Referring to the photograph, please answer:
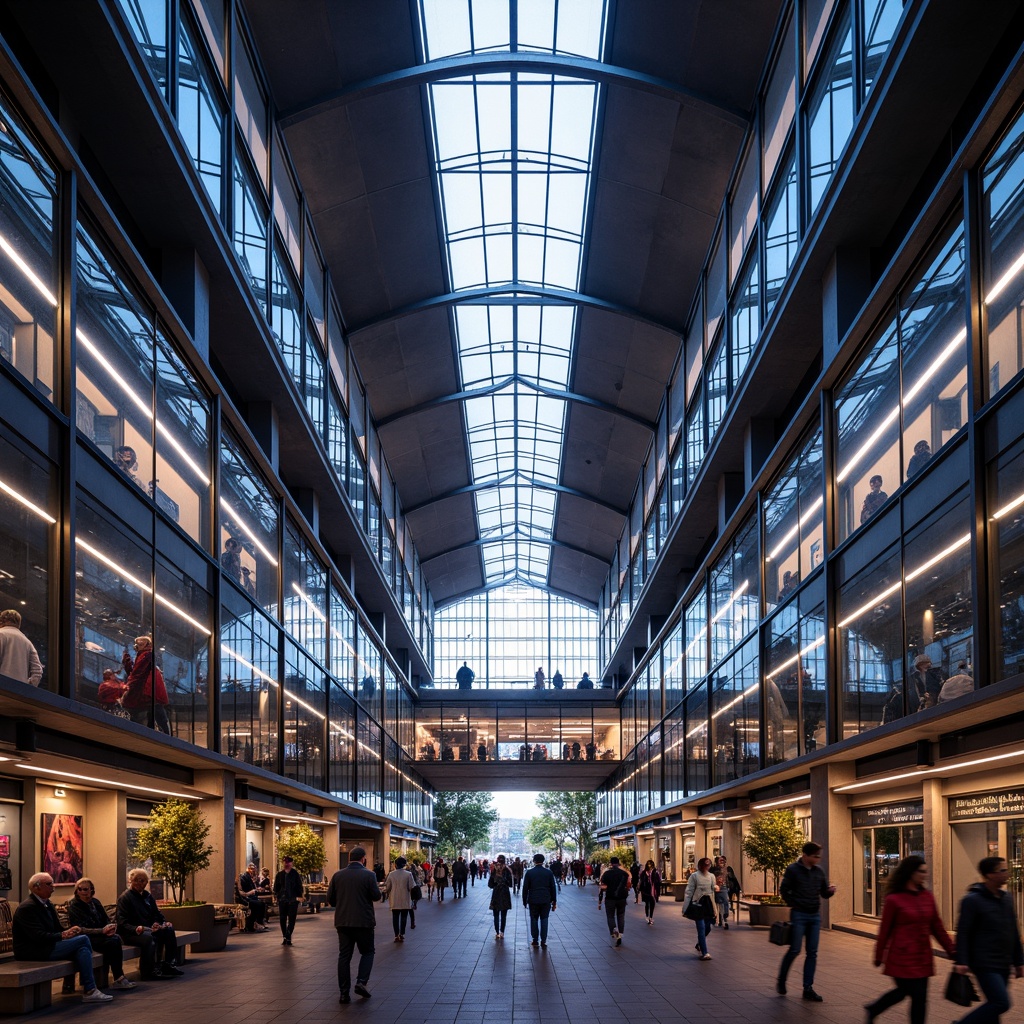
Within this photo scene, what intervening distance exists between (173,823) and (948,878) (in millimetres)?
11830

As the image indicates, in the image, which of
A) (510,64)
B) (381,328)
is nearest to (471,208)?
(381,328)

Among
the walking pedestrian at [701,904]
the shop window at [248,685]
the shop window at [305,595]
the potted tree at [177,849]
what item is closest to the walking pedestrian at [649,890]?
the shop window at [248,685]

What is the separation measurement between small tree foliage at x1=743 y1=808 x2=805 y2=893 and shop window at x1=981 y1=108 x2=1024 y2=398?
1345 cm

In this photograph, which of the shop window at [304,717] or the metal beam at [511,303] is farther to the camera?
the metal beam at [511,303]

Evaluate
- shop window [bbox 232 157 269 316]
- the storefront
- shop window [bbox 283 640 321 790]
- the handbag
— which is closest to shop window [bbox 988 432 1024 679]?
the storefront

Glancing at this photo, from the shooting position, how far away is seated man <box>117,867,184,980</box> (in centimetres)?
1512

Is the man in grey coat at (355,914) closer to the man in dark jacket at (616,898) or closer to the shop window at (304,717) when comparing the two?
the man in dark jacket at (616,898)

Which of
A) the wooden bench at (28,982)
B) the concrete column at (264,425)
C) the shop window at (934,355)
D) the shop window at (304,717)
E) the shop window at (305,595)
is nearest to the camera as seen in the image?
the wooden bench at (28,982)

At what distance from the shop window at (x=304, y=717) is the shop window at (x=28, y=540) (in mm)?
15611

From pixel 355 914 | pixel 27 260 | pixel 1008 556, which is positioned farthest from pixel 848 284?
pixel 27 260

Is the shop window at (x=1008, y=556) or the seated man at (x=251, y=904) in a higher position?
the shop window at (x=1008, y=556)

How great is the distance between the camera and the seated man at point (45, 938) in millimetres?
12703

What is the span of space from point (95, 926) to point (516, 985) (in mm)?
4991

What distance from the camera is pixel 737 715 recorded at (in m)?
30.3
